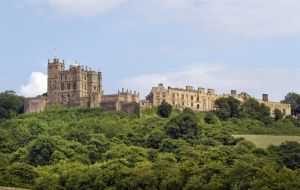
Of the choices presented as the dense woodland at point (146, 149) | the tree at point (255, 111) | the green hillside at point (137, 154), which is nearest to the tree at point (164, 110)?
the dense woodland at point (146, 149)

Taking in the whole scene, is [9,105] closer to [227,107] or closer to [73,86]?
[73,86]

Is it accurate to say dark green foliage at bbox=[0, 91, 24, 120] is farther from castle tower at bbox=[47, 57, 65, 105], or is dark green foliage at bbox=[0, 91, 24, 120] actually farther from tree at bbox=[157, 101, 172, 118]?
tree at bbox=[157, 101, 172, 118]

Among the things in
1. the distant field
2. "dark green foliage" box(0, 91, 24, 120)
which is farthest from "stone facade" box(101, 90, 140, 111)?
the distant field

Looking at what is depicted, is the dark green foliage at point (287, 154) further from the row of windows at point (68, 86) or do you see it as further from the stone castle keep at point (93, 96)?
the row of windows at point (68, 86)

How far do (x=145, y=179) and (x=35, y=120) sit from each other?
45221 millimetres

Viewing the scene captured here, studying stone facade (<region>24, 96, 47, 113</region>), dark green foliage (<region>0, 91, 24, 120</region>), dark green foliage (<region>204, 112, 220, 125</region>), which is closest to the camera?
dark green foliage (<region>204, 112, 220, 125</region>)

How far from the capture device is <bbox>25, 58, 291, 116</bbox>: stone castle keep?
384 ft

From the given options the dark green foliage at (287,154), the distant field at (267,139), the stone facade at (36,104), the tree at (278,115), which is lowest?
the dark green foliage at (287,154)

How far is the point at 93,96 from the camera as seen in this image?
117 metres

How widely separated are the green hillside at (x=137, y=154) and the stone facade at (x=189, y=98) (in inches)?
138

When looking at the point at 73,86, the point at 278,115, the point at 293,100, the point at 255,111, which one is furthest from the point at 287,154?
the point at 293,100

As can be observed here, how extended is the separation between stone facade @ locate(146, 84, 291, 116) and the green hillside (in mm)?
3493

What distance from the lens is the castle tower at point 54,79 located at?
120 metres

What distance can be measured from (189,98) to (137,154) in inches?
1487
